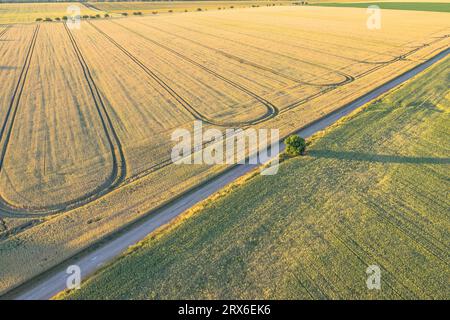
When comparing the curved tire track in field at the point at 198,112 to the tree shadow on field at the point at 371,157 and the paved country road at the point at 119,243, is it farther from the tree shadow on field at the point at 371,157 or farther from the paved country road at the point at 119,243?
the tree shadow on field at the point at 371,157

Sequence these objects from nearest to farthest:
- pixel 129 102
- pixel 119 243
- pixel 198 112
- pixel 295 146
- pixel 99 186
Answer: pixel 119 243 → pixel 99 186 → pixel 295 146 → pixel 198 112 → pixel 129 102

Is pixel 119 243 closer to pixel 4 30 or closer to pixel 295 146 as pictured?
pixel 295 146

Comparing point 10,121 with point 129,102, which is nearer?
point 10,121

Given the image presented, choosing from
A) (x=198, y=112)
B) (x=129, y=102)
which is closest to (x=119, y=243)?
(x=198, y=112)

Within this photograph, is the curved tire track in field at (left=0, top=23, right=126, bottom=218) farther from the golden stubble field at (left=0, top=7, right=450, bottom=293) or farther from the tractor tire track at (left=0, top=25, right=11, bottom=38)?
the tractor tire track at (left=0, top=25, right=11, bottom=38)

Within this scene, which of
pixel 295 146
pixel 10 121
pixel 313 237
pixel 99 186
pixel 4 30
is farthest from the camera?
pixel 4 30

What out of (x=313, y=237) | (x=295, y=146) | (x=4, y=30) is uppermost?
(x=4, y=30)
